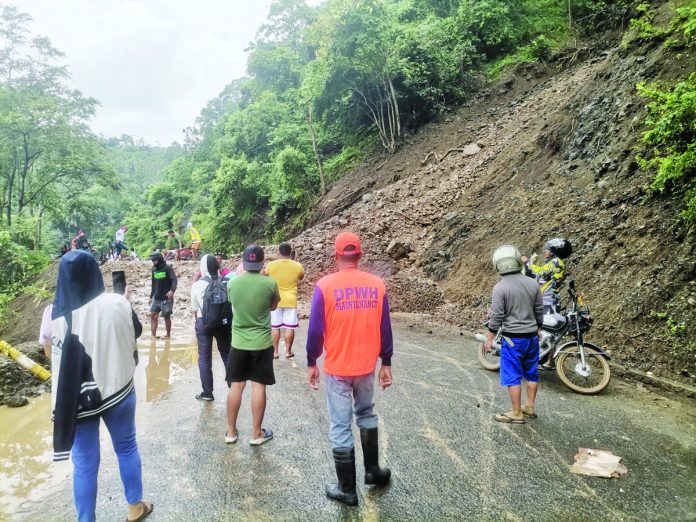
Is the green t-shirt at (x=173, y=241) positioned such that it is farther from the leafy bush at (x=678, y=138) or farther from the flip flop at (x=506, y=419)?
the leafy bush at (x=678, y=138)

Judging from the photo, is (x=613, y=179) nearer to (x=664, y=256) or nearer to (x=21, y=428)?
(x=664, y=256)

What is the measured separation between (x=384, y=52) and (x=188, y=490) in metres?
17.9

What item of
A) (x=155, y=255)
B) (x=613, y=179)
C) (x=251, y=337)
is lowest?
(x=251, y=337)

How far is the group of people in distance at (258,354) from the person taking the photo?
8.73 feet

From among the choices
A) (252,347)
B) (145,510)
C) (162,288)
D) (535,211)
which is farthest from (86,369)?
(535,211)

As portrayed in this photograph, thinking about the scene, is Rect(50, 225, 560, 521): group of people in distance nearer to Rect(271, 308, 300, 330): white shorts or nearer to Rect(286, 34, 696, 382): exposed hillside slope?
Rect(271, 308, 300, 330): white shorts

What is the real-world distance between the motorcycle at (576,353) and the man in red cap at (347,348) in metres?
2.90

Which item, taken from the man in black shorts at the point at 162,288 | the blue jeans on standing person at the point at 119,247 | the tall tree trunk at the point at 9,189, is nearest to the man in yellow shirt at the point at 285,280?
the man in black shorts at the point at 162,288

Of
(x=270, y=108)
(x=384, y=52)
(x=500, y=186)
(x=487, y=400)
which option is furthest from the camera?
(x=270, y=108)

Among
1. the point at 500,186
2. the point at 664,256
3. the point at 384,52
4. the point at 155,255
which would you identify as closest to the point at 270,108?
the point at 384,52

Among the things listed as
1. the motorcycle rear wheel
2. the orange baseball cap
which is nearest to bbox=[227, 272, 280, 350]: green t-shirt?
the orange baseball cap

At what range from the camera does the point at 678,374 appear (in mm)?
5441

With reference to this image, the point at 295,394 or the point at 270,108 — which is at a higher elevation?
the point at 270,108

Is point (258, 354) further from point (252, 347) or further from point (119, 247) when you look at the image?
point (119, 247)
